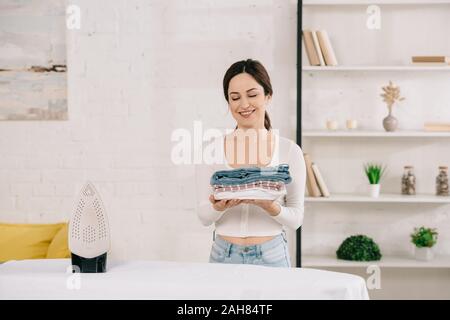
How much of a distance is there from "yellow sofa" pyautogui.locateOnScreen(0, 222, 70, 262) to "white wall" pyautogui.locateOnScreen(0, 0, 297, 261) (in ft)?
0.58

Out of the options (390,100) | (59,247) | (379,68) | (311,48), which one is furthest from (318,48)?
(59,247)

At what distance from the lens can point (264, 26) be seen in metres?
3.06

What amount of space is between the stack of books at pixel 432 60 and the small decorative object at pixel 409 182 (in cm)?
50

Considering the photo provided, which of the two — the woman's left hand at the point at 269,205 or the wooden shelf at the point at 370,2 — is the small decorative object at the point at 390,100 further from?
the woman's left hand at the point at 269,205

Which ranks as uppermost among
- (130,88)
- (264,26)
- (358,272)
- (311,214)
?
(264,26)

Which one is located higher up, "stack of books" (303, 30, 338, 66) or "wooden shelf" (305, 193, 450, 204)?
"stack of books" (303, 30, 338, 66)

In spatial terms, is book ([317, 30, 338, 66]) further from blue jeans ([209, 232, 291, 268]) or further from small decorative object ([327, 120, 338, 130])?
blue jeans ([209, 232, 291, 268])

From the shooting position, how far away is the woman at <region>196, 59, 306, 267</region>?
5.75ft

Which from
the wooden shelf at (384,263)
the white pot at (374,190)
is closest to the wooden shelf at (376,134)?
the white pot at (374,190)

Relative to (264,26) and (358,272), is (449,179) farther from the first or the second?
(264,26)

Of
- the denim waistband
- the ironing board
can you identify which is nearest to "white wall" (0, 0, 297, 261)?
the denim waistband

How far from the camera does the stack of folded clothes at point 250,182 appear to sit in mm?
1718
